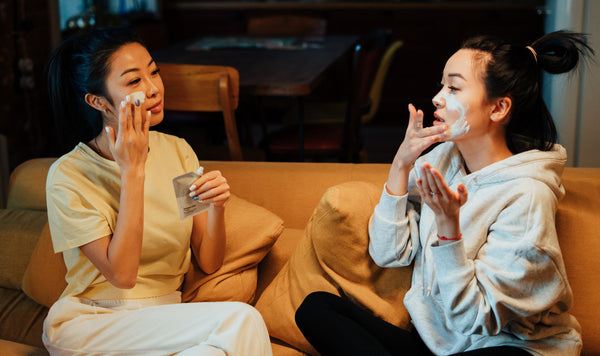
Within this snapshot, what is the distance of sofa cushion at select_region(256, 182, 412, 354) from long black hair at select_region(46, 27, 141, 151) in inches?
24.6

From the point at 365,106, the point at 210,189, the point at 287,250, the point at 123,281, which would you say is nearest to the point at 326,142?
the point at 365,106

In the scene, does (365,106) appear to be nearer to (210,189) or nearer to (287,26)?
(287,26)

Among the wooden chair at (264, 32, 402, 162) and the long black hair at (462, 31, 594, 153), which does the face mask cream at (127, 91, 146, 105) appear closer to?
the long black hair at (462, 31, 594, 153)

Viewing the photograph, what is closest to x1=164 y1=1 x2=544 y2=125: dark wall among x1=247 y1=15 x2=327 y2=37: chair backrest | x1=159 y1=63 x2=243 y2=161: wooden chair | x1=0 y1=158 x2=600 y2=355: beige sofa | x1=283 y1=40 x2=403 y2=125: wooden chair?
x1=247 y1=15 x2=327 y2=37: chair backrest

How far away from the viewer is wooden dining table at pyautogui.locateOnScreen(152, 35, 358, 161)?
8.94 ft

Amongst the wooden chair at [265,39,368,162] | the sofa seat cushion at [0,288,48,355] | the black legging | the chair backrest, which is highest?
the chair backrest

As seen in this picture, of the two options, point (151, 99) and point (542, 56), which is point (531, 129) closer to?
point (542, 56)

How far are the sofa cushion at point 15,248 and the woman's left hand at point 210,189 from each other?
30.2 inches

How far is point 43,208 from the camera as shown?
2072 mm

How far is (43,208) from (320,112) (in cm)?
189

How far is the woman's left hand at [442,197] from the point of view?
1243mm

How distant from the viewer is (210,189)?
147cm

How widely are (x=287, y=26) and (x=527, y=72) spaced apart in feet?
10.8

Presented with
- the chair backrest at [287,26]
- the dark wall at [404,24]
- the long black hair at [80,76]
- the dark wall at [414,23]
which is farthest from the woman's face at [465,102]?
the dark wall at [414,23]
